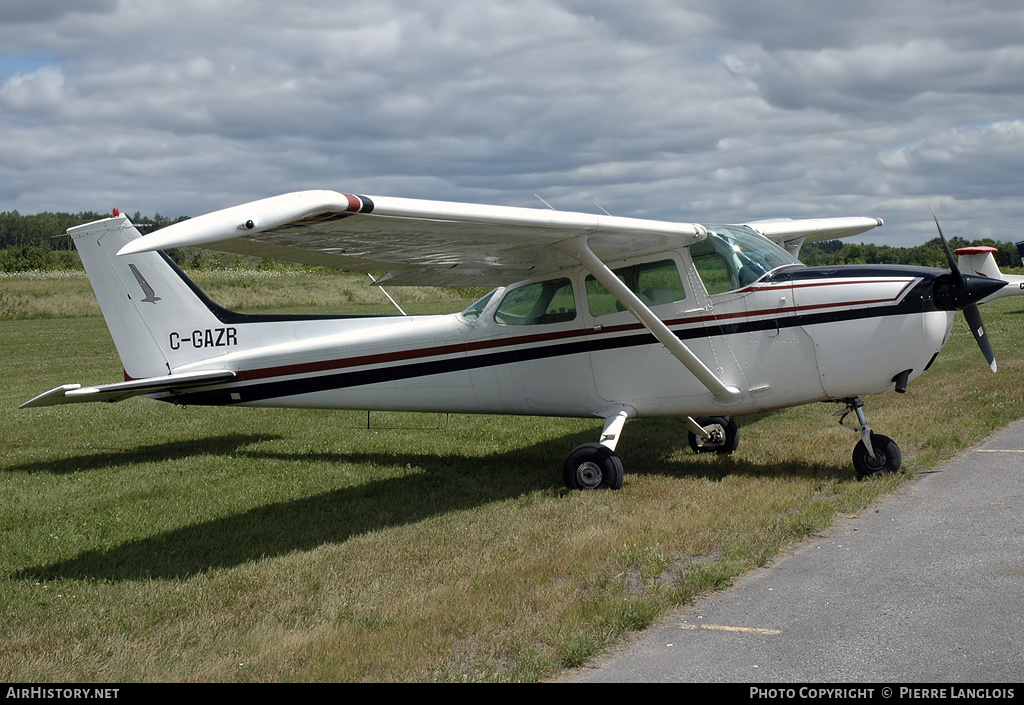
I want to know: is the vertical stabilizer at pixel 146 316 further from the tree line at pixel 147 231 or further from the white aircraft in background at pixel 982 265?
the white aircraft in background at pixel 982 265

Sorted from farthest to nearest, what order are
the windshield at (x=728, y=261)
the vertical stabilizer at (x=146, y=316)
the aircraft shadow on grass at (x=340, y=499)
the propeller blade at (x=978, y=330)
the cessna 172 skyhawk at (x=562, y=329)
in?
the vertical stabilizer at (x=146, y=316) → the propeller blade at (x=978, y=330) → the windshield at (x=728, y=261) → the cessna 172 skyhawk at (x=562, y=329) → the aircraft shadow on grass at (x=340, y=499)

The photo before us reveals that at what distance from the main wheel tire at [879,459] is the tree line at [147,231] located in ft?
7.18

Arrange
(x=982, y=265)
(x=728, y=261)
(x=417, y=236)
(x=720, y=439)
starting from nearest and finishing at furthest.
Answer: (x=417, y=236), (x=728, y=261), (x=720, y=439), (x=982, y=265)

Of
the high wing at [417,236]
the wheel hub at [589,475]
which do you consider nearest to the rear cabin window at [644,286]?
the high wing at [417,236]

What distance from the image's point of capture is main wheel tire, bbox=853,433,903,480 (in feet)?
25.8

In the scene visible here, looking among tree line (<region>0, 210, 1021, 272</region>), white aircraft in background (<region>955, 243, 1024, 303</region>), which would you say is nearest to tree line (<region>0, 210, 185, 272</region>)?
tree line (<region>0, 210, 1021, 272</region>)

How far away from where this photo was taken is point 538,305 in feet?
29.1

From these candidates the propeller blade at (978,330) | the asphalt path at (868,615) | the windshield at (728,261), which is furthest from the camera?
the propeller blade at (978,330)

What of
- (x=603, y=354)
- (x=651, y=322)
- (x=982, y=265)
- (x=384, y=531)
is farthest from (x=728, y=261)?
(x=982, y=265)

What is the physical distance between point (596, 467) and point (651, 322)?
55.6 inches

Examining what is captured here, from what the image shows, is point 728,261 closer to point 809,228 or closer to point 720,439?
point 720,439

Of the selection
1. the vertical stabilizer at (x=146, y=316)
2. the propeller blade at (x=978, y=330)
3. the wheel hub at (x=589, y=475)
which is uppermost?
the vertical stabilizer at (x=146, y=316)

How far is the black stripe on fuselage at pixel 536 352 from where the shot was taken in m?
7.63

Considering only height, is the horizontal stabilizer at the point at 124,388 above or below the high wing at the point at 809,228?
below
